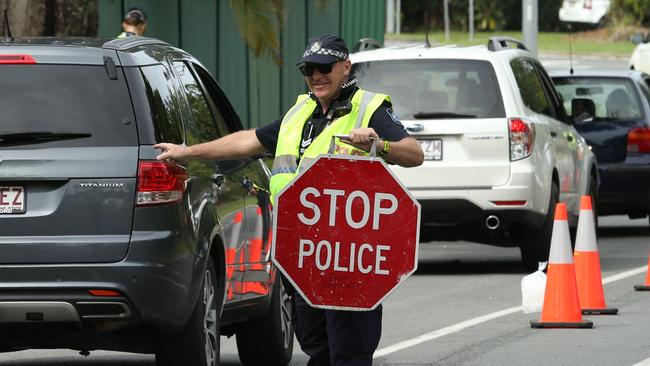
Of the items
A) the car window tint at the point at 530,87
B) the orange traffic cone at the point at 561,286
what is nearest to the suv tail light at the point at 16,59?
the orange traffic cone at the point at 561,286

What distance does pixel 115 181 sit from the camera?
7266 mm

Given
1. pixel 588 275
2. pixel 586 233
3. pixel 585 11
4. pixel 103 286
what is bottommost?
pixel 585 11

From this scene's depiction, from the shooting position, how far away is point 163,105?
25.2 ft

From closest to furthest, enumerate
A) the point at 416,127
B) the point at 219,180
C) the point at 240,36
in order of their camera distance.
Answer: the point at 219,180 < the point at 416,127 < the point at 240,36

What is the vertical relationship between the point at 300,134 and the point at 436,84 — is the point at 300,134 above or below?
above

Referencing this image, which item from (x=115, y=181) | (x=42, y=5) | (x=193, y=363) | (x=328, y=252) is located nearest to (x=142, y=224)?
(x=115, y=181)

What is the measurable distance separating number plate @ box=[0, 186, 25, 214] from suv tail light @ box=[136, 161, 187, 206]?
0.50m

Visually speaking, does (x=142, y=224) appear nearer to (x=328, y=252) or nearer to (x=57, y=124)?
(x=57, y=124)

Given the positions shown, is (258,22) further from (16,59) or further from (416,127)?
Answer: (16,59)

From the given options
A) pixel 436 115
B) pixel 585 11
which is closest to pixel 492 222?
pixel 436 115

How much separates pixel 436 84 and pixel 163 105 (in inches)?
274

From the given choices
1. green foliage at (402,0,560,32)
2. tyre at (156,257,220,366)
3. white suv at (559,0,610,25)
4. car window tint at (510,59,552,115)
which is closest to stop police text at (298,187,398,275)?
tyre at (156,257,220,366)

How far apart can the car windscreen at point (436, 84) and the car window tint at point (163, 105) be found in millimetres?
6318

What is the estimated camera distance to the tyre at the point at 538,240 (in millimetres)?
14500
